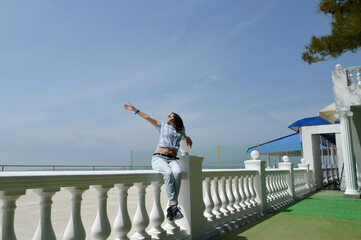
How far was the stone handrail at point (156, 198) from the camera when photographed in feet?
6.33

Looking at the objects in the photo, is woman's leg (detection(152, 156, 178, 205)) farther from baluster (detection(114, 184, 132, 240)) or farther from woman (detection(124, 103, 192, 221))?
baluster (detection(114, 184, 132, 240))

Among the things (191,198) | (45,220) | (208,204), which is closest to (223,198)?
(208,204)

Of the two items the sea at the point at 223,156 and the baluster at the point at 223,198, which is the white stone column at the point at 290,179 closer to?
the baluster at the point at 223,198

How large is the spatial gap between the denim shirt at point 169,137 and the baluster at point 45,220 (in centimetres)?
157

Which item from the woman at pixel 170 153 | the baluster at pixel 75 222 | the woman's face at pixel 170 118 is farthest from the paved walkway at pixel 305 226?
the baluster at pixel 75 222

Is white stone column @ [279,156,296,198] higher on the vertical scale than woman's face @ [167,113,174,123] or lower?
lower

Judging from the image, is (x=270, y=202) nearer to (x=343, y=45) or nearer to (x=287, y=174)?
(x=287, y=174)

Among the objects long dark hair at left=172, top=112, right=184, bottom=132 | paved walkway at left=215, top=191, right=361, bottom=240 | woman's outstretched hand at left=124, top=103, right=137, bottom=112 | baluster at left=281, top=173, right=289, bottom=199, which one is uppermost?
woman's outstretched hand at left=124, top=103, right=137, bottom=112

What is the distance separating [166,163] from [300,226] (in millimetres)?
2917

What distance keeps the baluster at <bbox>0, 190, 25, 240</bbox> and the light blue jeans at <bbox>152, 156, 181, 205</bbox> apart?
1504 millimetres

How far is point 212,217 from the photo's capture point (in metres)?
4.07

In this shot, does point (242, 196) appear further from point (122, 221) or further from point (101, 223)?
point (101, 223)

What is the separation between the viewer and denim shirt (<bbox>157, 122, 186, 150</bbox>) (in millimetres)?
3385

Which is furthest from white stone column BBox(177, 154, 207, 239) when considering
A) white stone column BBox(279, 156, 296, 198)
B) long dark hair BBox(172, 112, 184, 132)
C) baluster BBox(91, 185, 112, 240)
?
white stone column BBox(279, 156, 296, 198)
